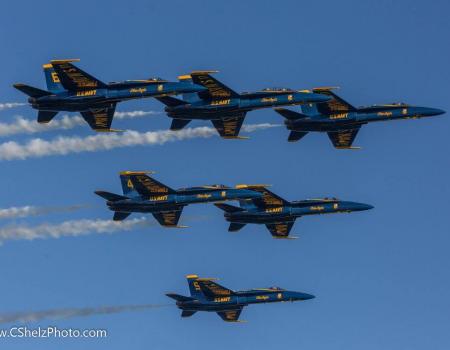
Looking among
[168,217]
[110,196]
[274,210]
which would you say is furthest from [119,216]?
[274,210]

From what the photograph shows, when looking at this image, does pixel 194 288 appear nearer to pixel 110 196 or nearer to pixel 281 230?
pixel 281 230

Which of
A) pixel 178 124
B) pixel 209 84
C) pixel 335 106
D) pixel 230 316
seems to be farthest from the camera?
pixel 230 316

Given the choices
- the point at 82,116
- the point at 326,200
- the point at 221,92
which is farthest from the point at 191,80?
the point at 326,200

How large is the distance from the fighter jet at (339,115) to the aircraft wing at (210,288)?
67.6ft

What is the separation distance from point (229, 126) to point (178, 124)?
29.0 ft

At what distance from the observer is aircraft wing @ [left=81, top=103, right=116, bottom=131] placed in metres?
134

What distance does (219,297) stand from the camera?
147875mm

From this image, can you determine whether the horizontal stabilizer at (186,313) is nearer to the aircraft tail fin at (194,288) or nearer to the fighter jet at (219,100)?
the aircraft tail fin at (194,288)

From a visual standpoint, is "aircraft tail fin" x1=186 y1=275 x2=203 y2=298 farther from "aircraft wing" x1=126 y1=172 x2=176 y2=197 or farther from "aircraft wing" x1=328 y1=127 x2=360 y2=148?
"aircraft wing" x1=328 y1=127 x2=360 y2=148

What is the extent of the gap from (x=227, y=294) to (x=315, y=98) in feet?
96.4

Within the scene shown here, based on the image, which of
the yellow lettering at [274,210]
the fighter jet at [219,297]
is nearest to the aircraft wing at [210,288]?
the fighter jet at [219,297]

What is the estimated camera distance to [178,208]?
140m

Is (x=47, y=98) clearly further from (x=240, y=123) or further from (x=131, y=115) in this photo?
(x=240, y=123)

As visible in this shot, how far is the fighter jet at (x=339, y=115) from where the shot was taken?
140000 millimetres
